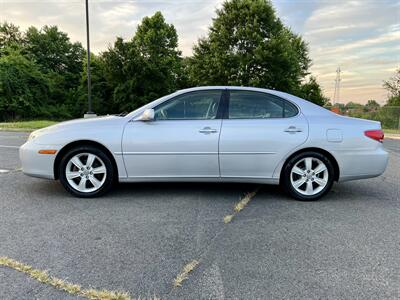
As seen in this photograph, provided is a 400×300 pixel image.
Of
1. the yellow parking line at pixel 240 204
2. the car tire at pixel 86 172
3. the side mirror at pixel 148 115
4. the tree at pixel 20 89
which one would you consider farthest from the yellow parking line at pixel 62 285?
the tree at pixel 20 89

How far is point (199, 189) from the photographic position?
4773 mm

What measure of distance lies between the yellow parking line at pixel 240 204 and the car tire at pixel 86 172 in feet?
5.39

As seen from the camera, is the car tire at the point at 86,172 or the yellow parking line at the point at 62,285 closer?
the yellow parking line at the point at 62,285

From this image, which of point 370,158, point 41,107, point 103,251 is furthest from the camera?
point 41,107

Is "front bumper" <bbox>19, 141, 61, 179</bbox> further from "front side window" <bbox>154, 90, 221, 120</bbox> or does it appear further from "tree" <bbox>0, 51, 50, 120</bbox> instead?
"tree" <bbox>0, 51, 50, 120</bbox>

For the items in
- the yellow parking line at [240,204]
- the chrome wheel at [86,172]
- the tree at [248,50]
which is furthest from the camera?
the tree at [248,50]

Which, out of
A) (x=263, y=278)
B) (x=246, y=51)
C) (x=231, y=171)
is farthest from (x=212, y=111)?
(x=246, y=51)

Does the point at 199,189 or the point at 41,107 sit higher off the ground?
the point at 41,107

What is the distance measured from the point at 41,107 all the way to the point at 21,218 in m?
33.0

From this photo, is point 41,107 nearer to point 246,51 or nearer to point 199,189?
point 246,51

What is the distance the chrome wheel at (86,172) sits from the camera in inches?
167

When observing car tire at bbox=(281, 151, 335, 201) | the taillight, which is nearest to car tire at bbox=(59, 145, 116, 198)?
car tire at bbox=(281, 151, 335, 201)

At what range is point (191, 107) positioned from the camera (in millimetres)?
4336

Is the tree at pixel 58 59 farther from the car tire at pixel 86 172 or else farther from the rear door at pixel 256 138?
the rear door at pixel 256 138
